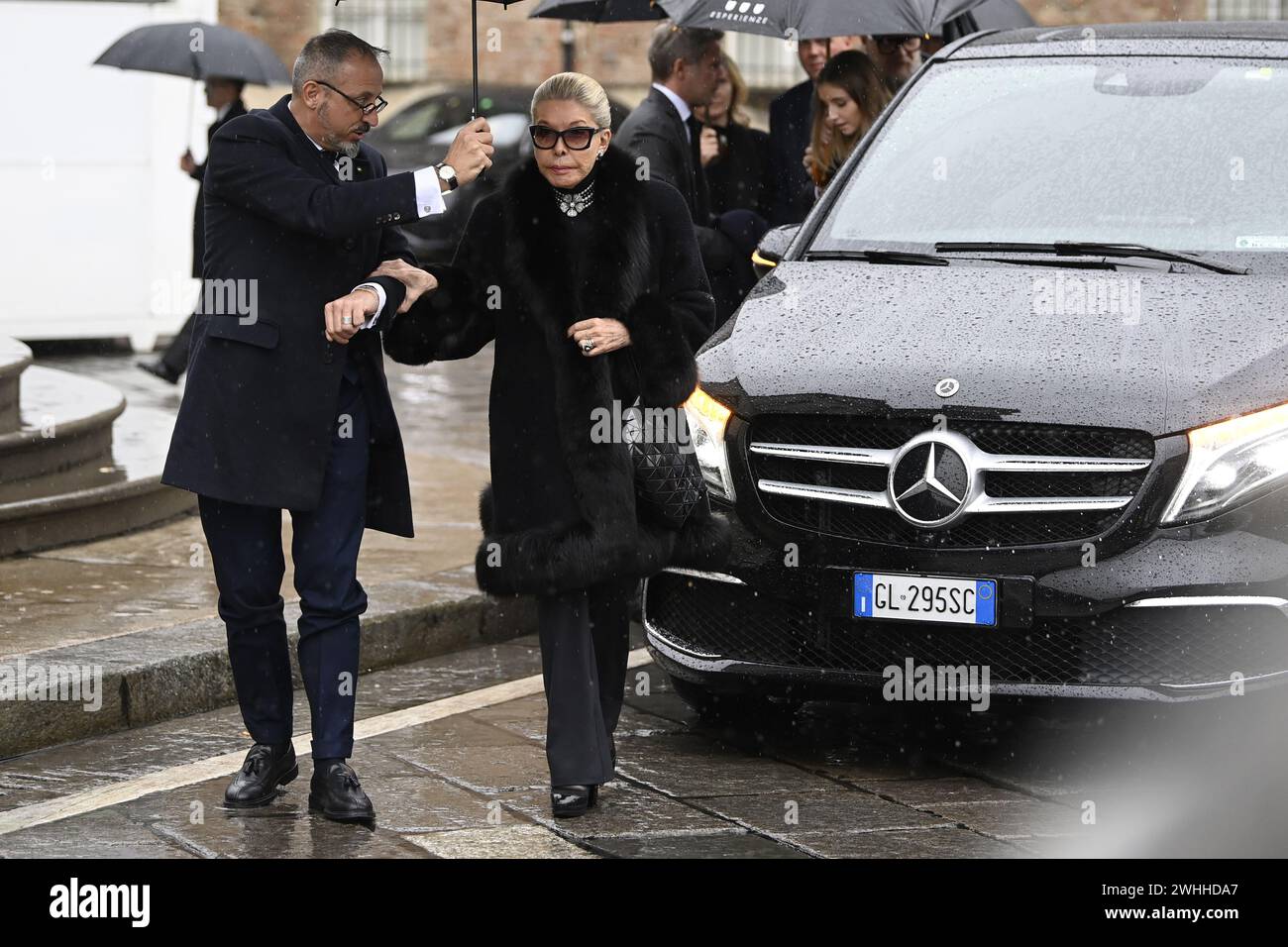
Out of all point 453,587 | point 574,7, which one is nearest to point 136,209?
point 574,7

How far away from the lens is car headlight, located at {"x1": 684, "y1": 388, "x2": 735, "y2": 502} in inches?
228

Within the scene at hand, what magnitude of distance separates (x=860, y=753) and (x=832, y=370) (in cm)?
108

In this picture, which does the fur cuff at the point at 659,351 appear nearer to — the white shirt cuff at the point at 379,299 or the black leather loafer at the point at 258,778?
the white shirt cuff at the point at 379,299

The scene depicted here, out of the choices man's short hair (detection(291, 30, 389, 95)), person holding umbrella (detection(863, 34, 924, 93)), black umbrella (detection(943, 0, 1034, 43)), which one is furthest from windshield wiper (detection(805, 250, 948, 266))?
black umbrella (detection(943, 0, 1034, 43))

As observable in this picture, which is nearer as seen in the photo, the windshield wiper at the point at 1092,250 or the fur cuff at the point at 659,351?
the fur cuff at the point at 659,351

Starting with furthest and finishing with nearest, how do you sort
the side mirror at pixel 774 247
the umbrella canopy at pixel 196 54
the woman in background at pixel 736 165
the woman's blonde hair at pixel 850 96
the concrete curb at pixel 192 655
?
the umbrella canopy at pixel 196 54
the woman in background at pixel 736 165
the woman's blonde hair at pixel 850 96
the side mirror at pixel 774 247
the concrete curb at pixel 192 655

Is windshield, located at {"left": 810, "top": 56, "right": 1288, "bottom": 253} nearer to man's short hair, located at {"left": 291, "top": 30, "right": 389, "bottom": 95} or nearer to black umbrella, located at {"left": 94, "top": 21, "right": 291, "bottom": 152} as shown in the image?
man's short hair, located at {"left": 291, "top": 30, "right": 389, "bottom": 95}

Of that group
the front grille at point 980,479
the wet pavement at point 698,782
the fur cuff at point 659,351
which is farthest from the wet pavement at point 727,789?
the fur cuff at point 659,351

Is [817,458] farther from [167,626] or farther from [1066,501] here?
[167,626]

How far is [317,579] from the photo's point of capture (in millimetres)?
5340

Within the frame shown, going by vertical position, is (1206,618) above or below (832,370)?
below

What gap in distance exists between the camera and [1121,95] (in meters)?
6.68

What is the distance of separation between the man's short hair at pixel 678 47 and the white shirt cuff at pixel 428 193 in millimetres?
3304

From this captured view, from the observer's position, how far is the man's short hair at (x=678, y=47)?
8344mm
